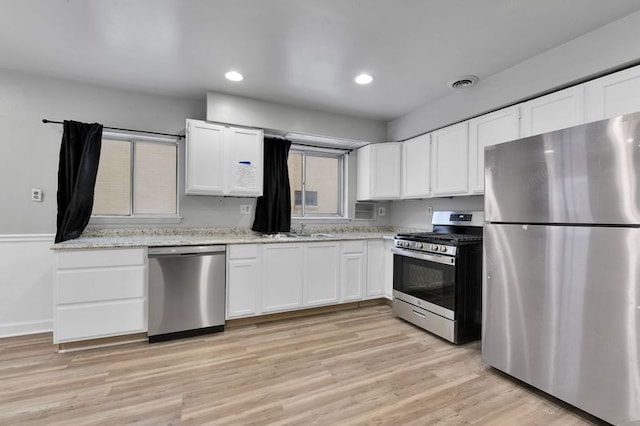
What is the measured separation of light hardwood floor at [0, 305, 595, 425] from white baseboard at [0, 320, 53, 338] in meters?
0.08

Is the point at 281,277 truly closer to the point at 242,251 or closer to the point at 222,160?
the point at 242,251

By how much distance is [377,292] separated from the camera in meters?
3.84

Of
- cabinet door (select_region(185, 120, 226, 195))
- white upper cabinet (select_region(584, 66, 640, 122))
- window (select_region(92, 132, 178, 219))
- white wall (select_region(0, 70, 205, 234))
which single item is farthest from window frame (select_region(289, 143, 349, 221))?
white upper cabinet (select_region(584, 66, 640, 122))

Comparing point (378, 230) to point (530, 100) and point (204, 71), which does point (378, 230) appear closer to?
point (530, 100)

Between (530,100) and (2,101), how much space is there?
4.81 m

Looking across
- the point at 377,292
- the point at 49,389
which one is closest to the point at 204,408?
the point at 49,389

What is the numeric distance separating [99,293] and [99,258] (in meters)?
0.30

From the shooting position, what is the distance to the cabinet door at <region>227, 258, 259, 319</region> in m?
3.03

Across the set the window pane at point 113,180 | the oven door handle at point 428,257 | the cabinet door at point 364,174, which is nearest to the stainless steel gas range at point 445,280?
the oven door handle at point 428,257

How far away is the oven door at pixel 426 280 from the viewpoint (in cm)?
276

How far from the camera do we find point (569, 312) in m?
1.80

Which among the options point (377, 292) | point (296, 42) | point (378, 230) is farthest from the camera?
point (378, 230)

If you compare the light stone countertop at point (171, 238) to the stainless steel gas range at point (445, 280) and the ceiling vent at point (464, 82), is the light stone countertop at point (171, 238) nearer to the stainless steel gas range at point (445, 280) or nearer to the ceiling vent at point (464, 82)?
the stainless steel gas range at point (445, 280)

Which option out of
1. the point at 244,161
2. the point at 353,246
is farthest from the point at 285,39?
the point at 353,246
